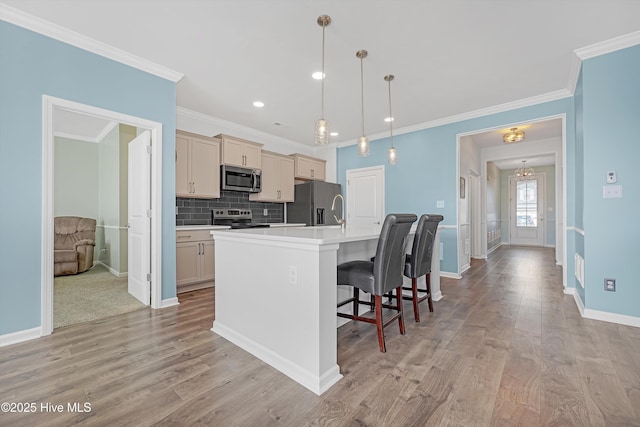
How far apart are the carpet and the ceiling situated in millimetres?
2588

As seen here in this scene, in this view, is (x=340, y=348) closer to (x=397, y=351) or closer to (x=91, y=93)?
(x=397, y=351)

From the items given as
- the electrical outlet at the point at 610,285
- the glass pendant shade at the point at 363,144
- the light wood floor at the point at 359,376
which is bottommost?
the light wood floor at the point at 359,376

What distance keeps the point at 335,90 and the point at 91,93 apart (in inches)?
99.3

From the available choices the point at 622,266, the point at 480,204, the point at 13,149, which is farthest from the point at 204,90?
the point at 480,204

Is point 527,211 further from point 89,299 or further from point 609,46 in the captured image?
point 89,299

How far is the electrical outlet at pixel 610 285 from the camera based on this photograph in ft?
8.66

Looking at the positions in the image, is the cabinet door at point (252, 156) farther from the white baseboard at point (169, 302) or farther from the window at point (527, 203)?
the window at point (527, 203)

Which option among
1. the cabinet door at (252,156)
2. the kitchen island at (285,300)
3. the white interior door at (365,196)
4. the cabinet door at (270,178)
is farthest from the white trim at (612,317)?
the cabinet door at (252,156)

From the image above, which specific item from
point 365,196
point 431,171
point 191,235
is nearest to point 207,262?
point 191,235

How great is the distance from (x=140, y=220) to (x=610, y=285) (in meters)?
4.83

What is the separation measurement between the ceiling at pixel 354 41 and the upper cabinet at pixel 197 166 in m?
0.57

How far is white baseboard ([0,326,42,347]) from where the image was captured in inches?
84.6

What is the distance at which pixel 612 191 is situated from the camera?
265 centimetres

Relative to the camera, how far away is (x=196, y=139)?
4059mm
